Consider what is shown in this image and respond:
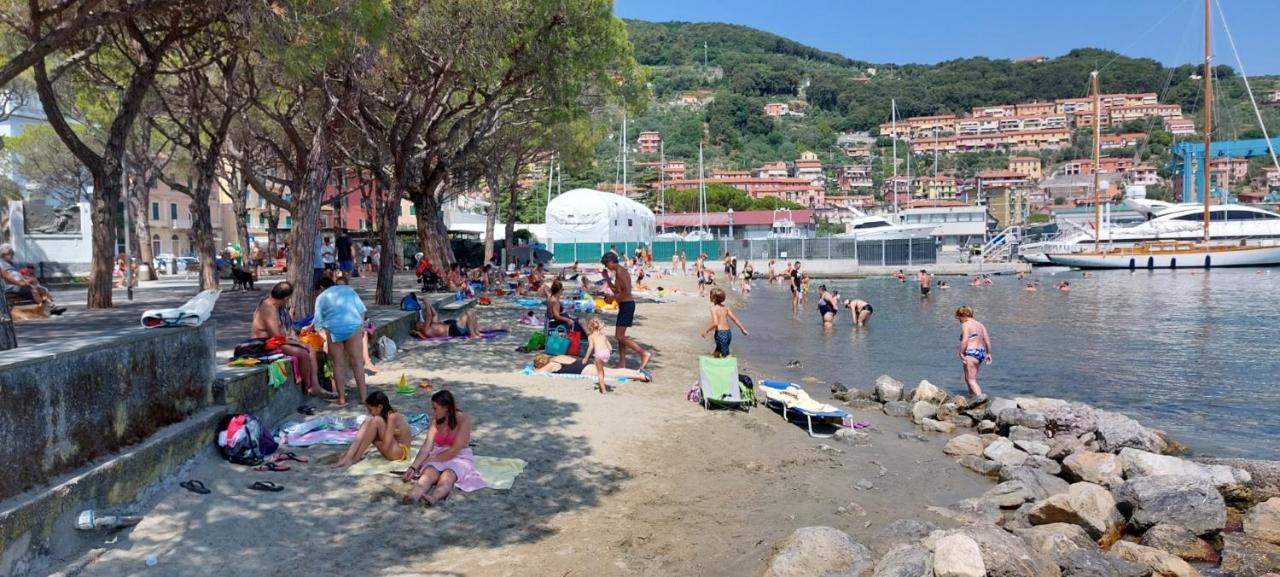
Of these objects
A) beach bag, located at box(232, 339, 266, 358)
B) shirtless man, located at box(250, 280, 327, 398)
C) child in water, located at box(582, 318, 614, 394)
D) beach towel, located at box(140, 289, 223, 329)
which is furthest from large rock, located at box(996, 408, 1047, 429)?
beach towel, located at box(140, 289, 223, 329)

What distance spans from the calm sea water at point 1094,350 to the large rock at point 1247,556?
300cm

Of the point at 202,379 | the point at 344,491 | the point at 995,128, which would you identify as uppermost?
the point at 995,128

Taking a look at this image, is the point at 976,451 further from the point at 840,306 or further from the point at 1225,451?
the point at 840,306

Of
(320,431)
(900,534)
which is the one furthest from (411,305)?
(900,534)

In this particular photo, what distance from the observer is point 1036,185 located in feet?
438

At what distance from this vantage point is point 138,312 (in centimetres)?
1391

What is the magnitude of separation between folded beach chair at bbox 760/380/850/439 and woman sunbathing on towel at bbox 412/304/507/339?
5.56 m

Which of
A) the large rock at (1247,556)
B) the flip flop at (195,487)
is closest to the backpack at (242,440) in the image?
the flip flop at (195,487)

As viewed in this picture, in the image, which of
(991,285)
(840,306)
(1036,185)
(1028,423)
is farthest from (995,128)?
(1028,423)

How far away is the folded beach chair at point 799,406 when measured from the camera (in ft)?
31.7

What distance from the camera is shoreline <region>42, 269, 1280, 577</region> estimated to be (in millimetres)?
5293

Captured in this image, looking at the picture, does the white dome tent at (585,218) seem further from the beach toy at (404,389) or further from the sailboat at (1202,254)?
the beach toy at (404,389)

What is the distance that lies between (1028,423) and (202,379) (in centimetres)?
881

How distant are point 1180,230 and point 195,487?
2539 inches
